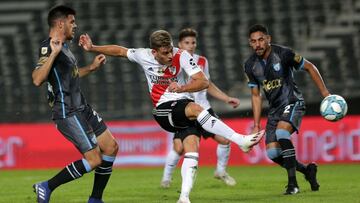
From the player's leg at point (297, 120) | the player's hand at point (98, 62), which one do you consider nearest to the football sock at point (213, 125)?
the player's hand at point (98, 62)

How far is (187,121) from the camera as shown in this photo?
911 centimetres

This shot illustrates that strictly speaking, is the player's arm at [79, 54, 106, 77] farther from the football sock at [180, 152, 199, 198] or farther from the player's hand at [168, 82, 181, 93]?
the football sock at [180, 152, 199, 198]

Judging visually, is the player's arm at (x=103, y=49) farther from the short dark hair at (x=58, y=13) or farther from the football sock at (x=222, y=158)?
the football sock at (x=222, y=158)

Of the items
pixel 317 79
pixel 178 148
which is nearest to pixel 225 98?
pixel 178 148

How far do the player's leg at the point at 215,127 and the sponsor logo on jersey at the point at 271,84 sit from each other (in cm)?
163

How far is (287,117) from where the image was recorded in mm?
10422

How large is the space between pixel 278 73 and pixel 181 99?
1782 mm

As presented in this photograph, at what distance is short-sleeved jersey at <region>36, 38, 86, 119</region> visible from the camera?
8656 mm

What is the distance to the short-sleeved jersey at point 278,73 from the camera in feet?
34.3

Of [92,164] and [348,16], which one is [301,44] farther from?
[92,164]

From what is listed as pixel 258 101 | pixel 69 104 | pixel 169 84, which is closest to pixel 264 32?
pixel 258 101

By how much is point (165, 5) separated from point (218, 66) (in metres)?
3.56

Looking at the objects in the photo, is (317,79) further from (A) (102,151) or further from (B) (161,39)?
(A) (102,151)

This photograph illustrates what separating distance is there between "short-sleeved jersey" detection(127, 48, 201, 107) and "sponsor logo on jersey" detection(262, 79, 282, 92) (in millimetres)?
1561
